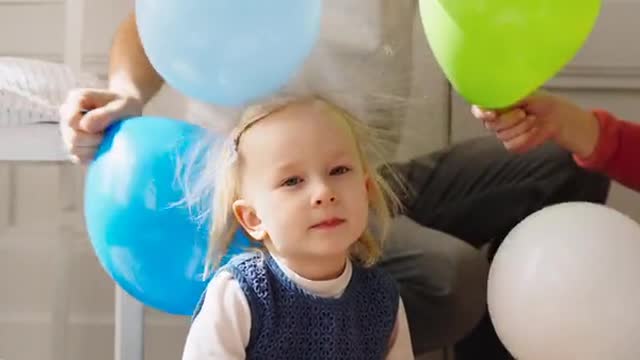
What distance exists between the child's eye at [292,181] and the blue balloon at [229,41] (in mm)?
86

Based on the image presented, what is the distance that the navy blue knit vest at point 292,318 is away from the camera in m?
0.91

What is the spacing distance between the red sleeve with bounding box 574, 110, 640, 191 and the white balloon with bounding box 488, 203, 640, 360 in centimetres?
18

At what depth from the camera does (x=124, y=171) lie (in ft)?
3.13

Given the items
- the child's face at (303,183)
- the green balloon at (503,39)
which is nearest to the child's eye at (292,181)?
the child's face at (303,183)

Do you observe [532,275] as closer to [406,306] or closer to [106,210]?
[406,306]

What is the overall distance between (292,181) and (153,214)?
0.15 m

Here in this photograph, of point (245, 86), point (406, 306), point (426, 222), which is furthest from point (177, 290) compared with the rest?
point (426, 222)


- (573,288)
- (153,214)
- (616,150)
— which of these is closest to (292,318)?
(153,214)

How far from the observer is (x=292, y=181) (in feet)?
2.96

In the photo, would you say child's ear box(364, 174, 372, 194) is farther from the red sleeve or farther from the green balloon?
the red sleeve

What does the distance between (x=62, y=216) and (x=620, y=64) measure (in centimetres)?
103

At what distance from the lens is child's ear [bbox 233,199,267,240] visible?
93cm

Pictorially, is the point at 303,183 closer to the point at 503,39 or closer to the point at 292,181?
the point at 292,181

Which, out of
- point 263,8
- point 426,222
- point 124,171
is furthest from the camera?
point 426,222
